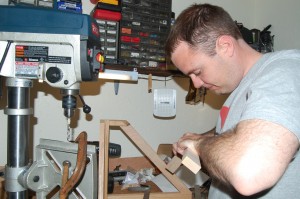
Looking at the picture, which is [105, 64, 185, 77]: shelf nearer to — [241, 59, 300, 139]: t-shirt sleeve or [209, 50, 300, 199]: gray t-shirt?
[209, 50, 300, 199]: gray t-shirt

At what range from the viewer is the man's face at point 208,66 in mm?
882

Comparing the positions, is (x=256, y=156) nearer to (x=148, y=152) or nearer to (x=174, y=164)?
(x=174, y=164)

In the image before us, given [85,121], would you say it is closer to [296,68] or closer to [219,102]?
[219,102]

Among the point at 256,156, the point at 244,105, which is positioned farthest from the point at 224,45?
the point at 256,156

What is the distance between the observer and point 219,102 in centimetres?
202

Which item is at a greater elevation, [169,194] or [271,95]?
[271,95]

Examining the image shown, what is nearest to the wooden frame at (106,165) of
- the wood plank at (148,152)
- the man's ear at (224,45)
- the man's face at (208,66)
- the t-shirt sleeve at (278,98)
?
the wood plank at (148,152)

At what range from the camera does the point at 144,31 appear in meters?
1.53

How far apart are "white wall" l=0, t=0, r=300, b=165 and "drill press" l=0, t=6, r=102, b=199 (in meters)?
0.61

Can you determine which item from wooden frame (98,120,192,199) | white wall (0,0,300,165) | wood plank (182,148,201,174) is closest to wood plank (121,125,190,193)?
wooden frame (98,120,192,199)

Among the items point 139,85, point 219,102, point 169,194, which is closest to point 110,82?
point 139,85

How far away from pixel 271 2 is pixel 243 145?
180 cm

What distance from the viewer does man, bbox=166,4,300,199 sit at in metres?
0.53

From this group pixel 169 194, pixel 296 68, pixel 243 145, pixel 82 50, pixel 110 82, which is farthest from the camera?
pixel 110 82
